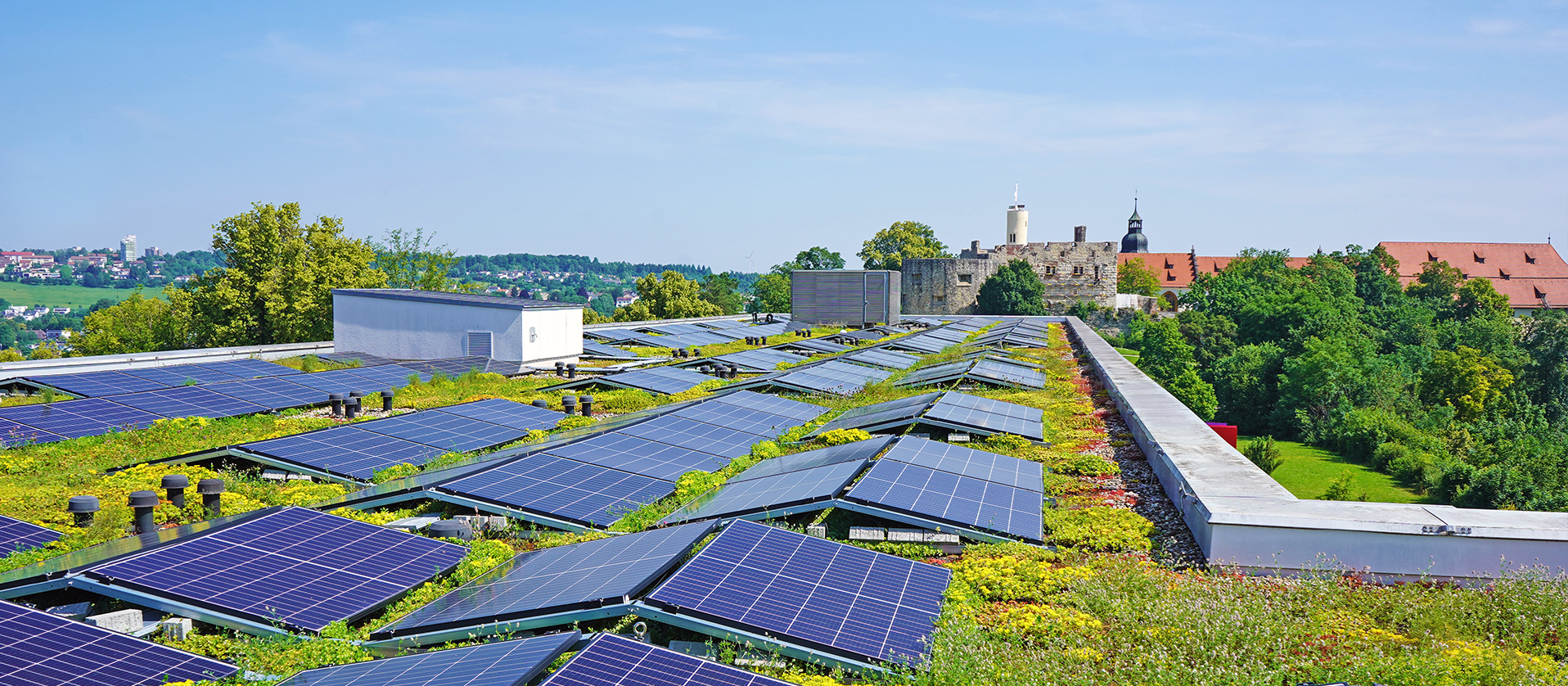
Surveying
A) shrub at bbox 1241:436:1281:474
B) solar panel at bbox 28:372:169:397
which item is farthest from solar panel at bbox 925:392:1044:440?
shrub at bbox 1241:436:1281:474

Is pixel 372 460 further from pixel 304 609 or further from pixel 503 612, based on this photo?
pixel 503 612

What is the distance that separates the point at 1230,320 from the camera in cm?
8869

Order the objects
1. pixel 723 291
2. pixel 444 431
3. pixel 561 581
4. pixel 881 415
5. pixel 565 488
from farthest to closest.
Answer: pixel 723 291
pixel 881 415
pixel 444 431
pixel 565 488
pixel 561 581

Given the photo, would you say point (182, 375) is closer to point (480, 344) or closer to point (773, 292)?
point (480, 344)

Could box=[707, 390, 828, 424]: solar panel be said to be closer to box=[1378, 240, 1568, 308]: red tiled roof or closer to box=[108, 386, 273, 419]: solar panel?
box=[108, 386, 273, 419]: solar panel

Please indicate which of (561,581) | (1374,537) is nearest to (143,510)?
(561,581)

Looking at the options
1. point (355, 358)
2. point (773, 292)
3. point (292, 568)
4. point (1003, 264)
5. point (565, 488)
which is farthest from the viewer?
point (773, 292)

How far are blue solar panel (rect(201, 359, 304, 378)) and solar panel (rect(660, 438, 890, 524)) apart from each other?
1728 centimetres

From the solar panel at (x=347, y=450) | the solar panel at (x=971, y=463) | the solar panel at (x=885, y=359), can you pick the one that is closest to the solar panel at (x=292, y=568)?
the solar panel at (x=347, y=450)

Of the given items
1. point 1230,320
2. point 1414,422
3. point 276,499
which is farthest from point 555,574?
point 1230,320

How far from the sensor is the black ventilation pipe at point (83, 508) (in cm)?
1162

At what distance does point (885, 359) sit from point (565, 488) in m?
24.7

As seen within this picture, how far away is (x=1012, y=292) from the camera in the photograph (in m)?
95.1

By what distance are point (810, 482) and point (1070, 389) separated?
54.4ft
